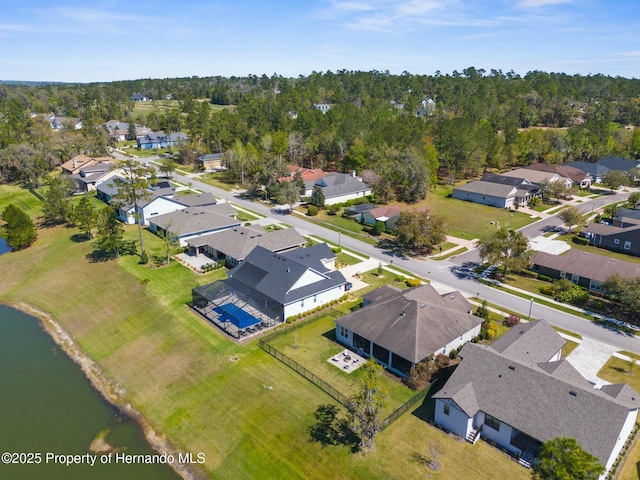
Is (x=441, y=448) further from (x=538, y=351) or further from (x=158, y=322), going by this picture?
(x=158, y=322)

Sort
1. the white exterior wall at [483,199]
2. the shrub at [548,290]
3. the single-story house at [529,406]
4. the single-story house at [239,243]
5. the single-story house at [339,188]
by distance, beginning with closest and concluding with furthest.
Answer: the single-story house at [529,406] → the shrub at [548,290] → the single-story house at [239,243] → the white exterior wall at [483,199] → the single-story house at [339,188]

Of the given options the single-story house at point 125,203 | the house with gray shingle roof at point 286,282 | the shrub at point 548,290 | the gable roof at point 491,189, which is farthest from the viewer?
the gable roof at point 491,189

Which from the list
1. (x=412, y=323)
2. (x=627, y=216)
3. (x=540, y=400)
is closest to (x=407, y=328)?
(x=412, y=323)

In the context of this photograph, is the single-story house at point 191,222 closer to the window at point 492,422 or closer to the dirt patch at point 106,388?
the dirt patch at point 106,388

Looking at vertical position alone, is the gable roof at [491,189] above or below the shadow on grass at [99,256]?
above

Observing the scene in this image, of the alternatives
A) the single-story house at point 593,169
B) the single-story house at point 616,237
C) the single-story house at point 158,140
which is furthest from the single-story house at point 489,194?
the single-story house at point 158,140

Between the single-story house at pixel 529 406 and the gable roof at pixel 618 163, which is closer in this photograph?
the single-story house at pixel 529 406
